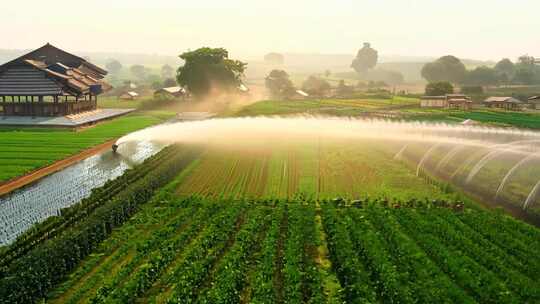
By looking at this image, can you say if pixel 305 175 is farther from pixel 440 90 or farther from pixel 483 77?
pixel 483 77

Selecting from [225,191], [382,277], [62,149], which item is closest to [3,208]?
[225,191]

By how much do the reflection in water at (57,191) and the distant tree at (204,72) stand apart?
196 feet

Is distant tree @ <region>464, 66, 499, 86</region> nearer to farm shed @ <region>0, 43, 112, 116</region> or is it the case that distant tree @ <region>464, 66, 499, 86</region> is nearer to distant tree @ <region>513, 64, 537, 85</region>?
distant tree @ <region>513, 64, 537, 85</region>

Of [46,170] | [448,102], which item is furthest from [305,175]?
[448,102]

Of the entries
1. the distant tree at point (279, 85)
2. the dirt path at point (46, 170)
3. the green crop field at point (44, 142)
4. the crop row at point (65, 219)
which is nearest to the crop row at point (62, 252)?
the crop row at point (65, 219)

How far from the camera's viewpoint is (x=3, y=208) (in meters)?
34.1

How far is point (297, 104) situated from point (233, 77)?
1823cm

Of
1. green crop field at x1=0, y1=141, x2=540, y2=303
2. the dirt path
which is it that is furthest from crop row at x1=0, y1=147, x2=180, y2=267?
the dirt path

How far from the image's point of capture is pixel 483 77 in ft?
579

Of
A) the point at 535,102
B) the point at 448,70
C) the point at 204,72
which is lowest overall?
the point at 535,102

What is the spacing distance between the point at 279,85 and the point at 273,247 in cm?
12970

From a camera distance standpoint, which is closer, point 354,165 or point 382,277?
point 382,277

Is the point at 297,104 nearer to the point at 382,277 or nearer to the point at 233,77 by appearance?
the point at 233,77

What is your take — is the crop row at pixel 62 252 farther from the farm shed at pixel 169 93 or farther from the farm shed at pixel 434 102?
the farm shed at pixel 169 93
